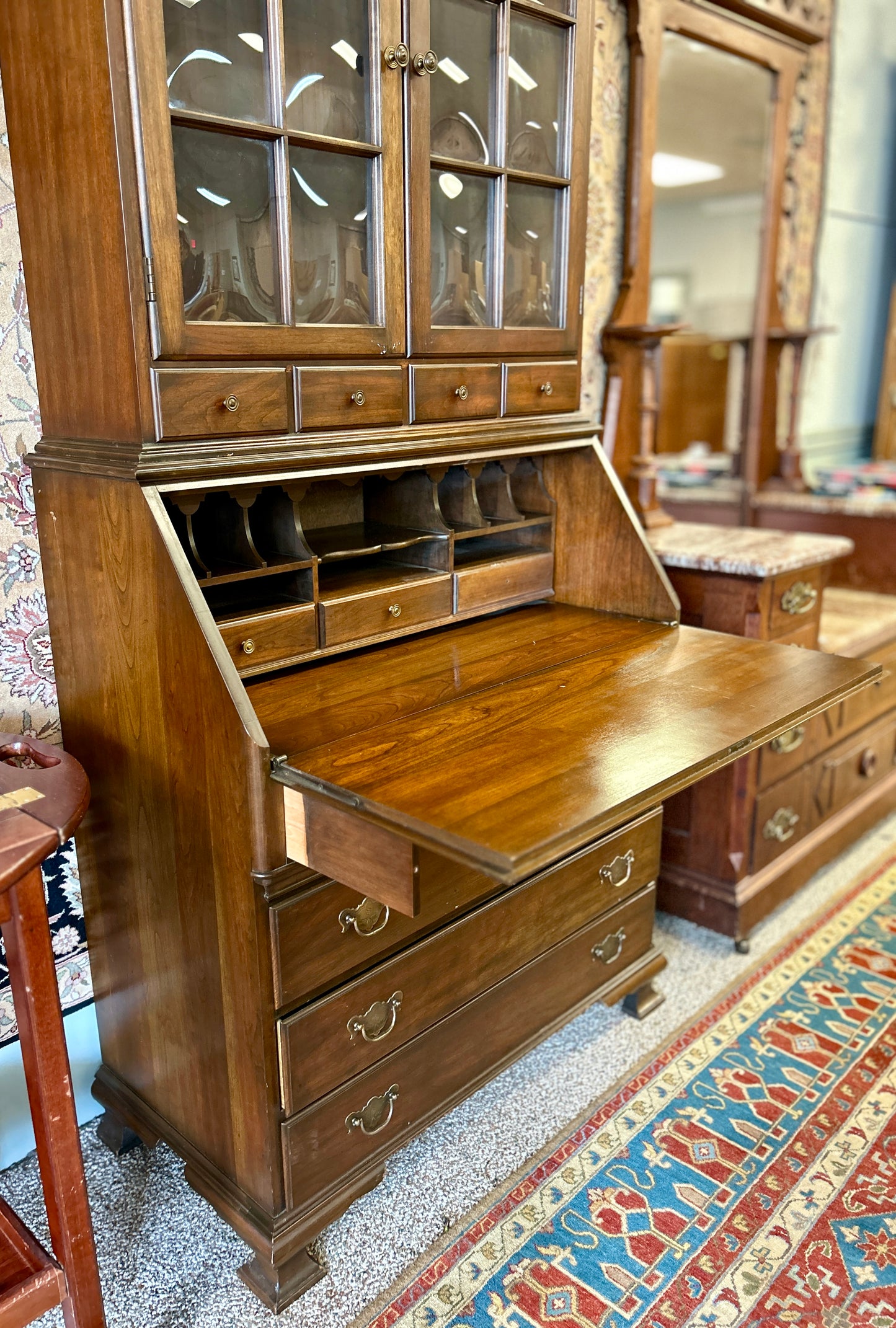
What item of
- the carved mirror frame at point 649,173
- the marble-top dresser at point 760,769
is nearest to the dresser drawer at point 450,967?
the marble-top dresser at point 760,769

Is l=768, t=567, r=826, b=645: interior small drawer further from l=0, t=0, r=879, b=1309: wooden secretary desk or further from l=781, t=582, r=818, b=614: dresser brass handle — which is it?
l=0, t=0, r=879, b=1309: wooden secretary desk

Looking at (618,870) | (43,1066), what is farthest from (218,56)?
(618,870)

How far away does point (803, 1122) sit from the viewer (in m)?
1.84

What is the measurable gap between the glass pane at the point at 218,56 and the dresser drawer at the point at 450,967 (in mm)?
1181

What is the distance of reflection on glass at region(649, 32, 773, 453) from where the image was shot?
3070mm

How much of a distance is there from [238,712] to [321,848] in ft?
0.65

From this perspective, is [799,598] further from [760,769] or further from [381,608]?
[381,608]

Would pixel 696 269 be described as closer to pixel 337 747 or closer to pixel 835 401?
pixel 835 401

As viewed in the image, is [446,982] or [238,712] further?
[446,982]

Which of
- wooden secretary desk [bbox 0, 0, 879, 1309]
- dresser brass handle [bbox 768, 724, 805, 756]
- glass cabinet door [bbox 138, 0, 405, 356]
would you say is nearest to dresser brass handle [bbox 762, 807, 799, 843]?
dresser brass handle [bbox 768, 724, 805, 756]

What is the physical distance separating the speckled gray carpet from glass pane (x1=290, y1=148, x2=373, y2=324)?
1.39m

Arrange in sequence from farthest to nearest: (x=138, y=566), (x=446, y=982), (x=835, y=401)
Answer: (x=835, y=401) → (x=446, y=982) → (x=138, y=566)

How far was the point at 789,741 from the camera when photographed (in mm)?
2396

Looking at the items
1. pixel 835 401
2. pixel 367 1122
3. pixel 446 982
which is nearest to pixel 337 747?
pixel 446 982
